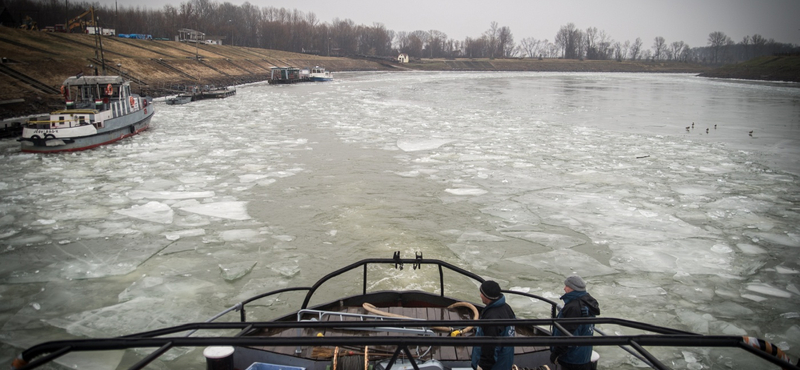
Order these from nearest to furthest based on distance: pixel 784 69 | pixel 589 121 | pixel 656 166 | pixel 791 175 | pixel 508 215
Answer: pixel 508 215 → pixel 791 175 → pixel 656 166 → pixel 589 121 → pixel 784 69

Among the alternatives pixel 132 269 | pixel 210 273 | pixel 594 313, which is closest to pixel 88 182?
pixel 132 269

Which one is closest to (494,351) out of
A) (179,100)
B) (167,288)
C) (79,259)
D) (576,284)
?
(576,284)

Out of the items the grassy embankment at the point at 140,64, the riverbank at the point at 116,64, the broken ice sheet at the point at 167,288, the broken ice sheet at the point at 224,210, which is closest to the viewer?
the broken ice sheet at the point at 167,288

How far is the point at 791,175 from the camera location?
53.2ft

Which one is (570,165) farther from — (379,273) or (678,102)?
(678,102)

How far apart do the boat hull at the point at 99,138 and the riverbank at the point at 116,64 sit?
895 cm

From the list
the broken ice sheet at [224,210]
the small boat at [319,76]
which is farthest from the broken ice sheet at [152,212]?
the small boat at [319,76]

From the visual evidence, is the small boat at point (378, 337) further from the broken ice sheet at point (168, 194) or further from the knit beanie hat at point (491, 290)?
the broken ice sheet at point (168, 194)

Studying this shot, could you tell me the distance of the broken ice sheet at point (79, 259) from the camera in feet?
28.2

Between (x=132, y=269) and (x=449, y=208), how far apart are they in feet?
25.1

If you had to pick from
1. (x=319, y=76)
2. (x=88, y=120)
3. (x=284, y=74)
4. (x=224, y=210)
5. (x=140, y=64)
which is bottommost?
(x=224, y=210)

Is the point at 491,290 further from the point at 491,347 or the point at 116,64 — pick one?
the point at 116,64

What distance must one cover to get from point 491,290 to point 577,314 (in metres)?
0.92

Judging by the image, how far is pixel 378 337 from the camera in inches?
108
